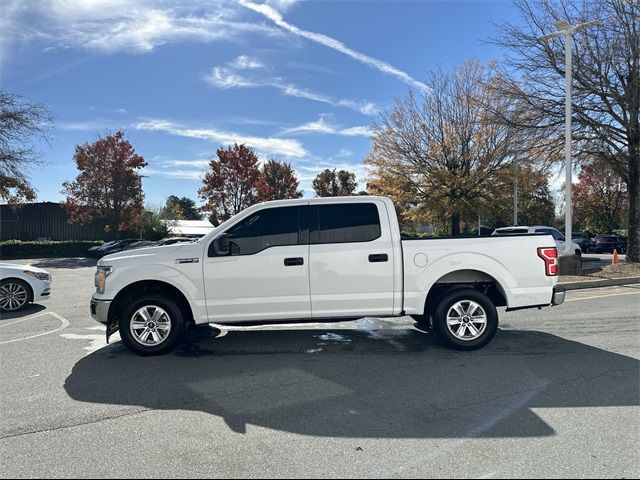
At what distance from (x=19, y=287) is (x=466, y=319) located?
9.19 metres

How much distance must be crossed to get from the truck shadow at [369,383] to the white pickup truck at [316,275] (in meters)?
0.48

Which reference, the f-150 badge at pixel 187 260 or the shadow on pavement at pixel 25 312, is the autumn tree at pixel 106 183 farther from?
the f-150 badge at pixel 187 260

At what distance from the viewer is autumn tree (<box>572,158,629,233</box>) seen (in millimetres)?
41562

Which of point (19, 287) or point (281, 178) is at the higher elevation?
point (281, 178)

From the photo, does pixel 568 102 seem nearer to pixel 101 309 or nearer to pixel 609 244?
pixel 101 309

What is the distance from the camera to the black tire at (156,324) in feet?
18.5

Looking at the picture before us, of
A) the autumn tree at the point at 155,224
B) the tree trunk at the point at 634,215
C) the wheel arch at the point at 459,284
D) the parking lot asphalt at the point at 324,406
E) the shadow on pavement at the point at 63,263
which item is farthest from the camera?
the autumn tree at the point at 155,224

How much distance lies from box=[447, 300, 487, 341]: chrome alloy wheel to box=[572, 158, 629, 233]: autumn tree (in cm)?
4208

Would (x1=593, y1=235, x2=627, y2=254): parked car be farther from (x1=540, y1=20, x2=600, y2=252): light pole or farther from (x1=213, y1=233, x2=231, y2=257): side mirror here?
(x1=213, y1=233, x2=231, y2=257): side mirror

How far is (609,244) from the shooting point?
1190 inches

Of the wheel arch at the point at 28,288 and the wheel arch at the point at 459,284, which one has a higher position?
the wheel arch at the point at 459,284

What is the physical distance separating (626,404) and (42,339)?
25.1 ft

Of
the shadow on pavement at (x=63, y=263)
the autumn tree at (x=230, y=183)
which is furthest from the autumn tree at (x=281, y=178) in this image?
the shadow on pavement at (x=63, y=263)

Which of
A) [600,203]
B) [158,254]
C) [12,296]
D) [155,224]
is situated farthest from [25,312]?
[600,203]
